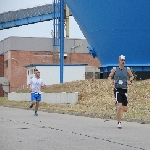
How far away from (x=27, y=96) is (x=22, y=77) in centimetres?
2740

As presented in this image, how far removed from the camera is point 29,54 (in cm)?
6812

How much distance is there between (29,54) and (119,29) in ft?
127

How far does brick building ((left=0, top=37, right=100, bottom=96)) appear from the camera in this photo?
6675 cm

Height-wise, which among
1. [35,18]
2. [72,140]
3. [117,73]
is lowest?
[72,140]

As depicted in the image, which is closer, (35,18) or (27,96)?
(27,96)

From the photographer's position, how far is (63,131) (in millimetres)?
12133

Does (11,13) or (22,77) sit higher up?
(11,13)

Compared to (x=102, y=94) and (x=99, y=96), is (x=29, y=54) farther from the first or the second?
(x=99, y=96)

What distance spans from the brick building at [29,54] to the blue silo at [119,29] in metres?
34.3

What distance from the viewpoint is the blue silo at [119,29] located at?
96.7ft

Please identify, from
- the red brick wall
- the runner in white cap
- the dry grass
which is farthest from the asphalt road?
the red brick wall

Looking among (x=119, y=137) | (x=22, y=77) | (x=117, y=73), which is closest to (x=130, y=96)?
(x=117, y=73)

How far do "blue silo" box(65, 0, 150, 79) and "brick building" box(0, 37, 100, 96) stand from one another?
34.3m

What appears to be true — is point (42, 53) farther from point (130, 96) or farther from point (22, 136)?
point (22, 136)
